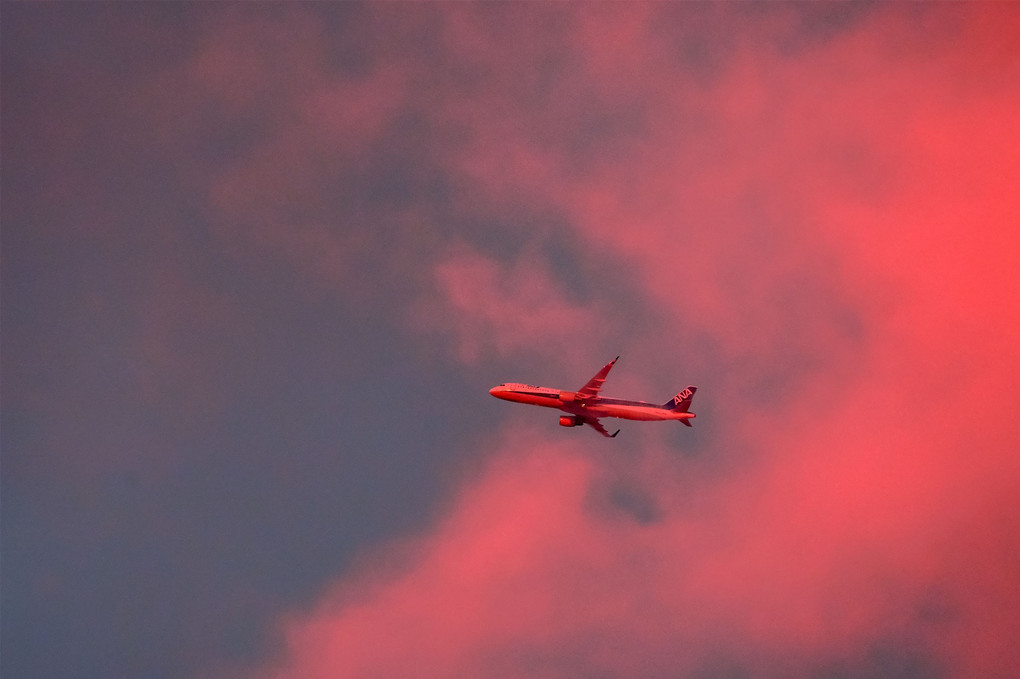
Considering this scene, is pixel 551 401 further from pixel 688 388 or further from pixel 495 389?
pixel 688 388

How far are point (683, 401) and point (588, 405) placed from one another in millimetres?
13789

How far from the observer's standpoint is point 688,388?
174 meters

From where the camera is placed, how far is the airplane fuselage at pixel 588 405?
169500 mm

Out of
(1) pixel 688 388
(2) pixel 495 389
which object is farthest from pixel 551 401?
(1) pixel 688 388

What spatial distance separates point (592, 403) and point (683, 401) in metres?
13.3

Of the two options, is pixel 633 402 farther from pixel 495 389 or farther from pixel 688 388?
pixel 495 389

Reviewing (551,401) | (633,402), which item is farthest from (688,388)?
(551,401)

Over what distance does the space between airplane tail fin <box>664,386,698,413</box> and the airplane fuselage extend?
1655mm

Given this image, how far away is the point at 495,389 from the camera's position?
175125 millimetres

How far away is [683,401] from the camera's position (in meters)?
172

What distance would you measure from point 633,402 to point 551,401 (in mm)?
11709

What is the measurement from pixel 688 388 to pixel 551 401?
1997cm

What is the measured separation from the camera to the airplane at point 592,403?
6649 inches

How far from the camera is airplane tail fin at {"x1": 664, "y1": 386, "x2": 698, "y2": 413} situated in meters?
171
